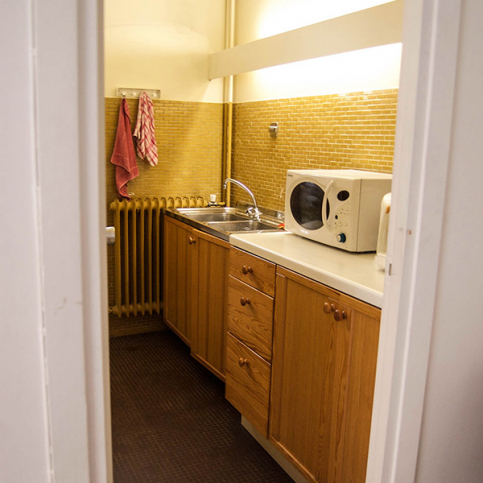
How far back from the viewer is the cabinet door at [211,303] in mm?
3029

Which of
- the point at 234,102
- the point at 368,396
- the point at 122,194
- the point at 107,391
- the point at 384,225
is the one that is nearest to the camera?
the point at 107,391

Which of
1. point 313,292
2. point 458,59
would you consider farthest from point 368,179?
point 458,59

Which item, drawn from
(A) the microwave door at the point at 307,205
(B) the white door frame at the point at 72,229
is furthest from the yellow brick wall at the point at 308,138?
(B) the white door frame at the point at 72,229

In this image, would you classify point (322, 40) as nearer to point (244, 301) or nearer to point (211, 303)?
point (244, 301)

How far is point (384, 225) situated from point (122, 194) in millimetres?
2203

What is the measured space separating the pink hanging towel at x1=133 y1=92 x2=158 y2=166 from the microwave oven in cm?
149

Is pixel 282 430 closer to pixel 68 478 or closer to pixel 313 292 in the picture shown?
pixel 313 292

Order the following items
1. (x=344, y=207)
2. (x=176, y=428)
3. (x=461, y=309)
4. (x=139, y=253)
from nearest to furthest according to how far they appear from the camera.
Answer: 1. (x=461, y=309)
2. (x=344, y=207)
3. (x=176, y=428)
4. (x=139, y=253)

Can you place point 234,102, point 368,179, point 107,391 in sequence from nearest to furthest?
point 107,391 → point 368,179 → point 234,102

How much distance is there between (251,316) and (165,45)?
2.21 metres

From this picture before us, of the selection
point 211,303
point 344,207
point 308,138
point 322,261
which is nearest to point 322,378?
point 322,261

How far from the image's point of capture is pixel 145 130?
3697 millimetres

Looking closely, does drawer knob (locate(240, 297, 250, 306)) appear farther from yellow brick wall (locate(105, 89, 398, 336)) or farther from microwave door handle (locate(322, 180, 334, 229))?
yellow brick wall (locate(105, 89, 398, 336))

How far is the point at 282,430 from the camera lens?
2324 millimetres
